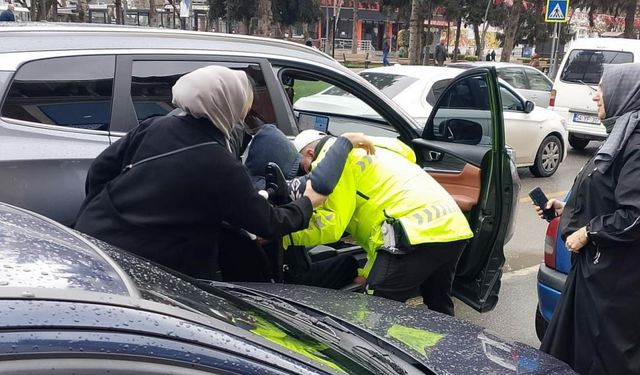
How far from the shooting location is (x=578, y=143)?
40.1ft

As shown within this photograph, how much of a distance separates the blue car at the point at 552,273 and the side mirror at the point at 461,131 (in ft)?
2.34

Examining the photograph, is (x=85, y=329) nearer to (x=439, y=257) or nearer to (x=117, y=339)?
(x=117, y=339)

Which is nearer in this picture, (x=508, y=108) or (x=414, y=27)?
(x=508, y=108)

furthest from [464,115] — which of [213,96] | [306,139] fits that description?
[213,96]

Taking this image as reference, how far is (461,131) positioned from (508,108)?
17.4ft

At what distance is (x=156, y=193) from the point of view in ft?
7.95

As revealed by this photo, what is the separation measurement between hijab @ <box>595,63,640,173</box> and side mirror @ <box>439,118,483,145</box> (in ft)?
3.71

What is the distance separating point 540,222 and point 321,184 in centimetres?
506

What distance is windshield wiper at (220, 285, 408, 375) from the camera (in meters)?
1.79

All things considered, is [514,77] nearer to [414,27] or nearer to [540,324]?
[540,324]

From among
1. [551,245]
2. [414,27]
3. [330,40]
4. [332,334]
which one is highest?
[414,27]

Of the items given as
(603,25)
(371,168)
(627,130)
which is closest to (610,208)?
(627,130)

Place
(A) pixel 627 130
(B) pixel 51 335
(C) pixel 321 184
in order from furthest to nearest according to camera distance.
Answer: (C) pixel 321 184
(A) pixel 627 130
(B) pixel 51 335

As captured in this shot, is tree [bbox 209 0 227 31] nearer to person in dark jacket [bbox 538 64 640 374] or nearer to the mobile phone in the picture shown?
the mobile phone
